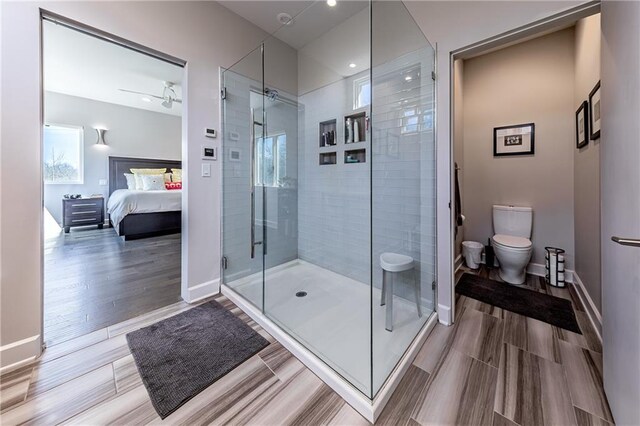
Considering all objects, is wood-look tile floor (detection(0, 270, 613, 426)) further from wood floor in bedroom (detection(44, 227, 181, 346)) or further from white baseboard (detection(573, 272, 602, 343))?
wood floor in bedroom (detection(44, 227, 181, 346))

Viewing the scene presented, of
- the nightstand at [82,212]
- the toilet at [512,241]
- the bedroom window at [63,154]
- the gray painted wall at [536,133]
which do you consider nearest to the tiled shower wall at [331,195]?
the toilet at [512,241]

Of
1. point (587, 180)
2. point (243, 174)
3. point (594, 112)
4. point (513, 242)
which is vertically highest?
point (594, 112)

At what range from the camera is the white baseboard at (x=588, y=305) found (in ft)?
5.40

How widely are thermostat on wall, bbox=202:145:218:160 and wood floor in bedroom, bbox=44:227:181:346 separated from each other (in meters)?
1.33

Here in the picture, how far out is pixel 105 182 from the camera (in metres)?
5.52

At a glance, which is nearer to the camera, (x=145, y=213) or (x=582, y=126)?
(x=582, y=126)

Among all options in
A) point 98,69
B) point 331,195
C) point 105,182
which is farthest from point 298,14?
point 105,182

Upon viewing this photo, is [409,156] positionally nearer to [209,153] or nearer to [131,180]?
[209,153]

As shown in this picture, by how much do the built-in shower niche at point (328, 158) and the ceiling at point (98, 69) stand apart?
76.5 inches

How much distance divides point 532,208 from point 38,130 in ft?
14.2

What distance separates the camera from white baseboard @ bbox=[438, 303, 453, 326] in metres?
1.76

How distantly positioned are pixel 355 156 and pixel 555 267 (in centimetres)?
229

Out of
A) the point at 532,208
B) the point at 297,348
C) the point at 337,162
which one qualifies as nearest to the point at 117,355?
the point at 297,348

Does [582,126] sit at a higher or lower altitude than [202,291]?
higher
